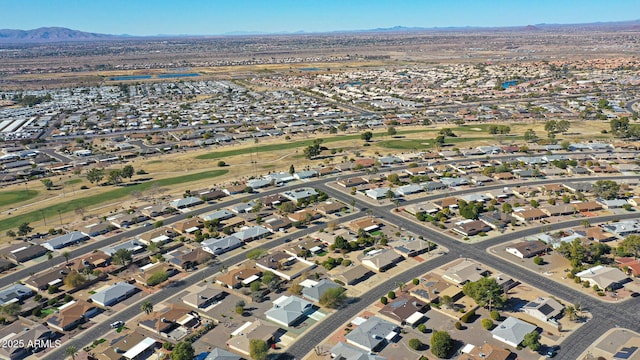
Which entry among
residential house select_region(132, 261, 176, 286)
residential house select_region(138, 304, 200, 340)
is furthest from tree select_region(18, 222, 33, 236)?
residential house select_region(138, 304, 200, 340)

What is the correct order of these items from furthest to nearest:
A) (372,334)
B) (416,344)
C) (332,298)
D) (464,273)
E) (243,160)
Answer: (243,160) → (464,273) → (332,298) → (372,334) → (416,344)

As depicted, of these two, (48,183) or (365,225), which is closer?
(365,225)

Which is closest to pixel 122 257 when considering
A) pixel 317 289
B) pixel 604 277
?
pixel 317 289

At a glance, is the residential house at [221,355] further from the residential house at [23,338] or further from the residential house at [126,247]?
the residential house at [126,247]

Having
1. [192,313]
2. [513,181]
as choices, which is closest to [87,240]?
[192,313]

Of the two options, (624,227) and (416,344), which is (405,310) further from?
(624,227)

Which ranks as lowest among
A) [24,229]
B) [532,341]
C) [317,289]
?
[532,341]

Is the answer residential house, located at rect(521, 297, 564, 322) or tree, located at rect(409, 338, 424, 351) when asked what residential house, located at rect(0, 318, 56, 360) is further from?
residential house, located at rect(521, 297, 564, 322)
